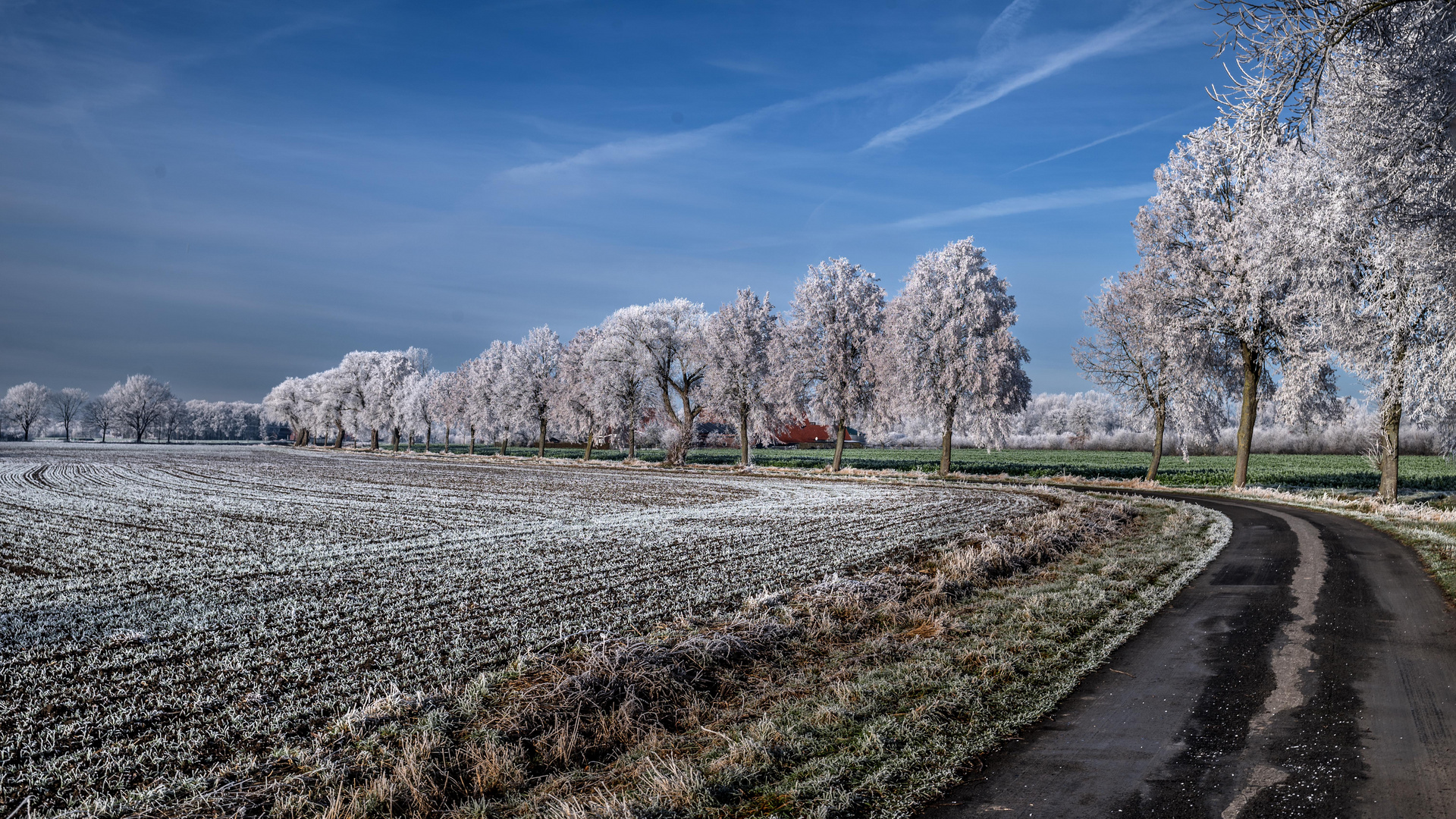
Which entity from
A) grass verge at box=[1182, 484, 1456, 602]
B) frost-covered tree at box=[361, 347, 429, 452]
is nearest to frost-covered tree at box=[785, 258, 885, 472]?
grass verge at box=[1182, 484, 1456, 602]

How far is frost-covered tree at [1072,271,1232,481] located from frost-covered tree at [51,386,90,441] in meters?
215

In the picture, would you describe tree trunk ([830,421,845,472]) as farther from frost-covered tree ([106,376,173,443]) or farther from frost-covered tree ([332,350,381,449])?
frost-covered tree ([106,376,173,443])

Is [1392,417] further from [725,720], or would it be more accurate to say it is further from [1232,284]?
[725,720]

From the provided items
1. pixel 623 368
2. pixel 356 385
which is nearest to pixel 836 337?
pixel 623 368

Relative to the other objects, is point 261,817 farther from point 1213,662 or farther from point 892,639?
point 1213,662

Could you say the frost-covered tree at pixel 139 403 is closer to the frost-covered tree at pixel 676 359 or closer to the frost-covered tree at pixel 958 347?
the frost-covered tree at pixel 676 359

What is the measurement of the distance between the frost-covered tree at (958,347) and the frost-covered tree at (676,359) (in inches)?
729

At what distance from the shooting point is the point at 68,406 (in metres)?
174

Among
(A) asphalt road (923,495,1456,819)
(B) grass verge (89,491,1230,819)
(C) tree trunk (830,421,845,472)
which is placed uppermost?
(C) tree trunk (830,421,845,472)

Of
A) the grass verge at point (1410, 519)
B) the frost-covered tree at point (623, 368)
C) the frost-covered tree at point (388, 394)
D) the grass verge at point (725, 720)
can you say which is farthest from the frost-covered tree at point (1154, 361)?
the frost-covered tree at point (388, 394)

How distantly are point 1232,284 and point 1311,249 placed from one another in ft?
33.0

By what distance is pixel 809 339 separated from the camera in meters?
47.2

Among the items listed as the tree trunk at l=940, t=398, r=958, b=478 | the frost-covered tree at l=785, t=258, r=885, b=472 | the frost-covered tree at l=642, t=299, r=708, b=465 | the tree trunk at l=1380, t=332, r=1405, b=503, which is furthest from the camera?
the frost-covered tree at l=642, t=299, r=708, b=465

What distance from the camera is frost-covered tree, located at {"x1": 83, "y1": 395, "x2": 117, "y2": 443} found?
16825 centimetres
